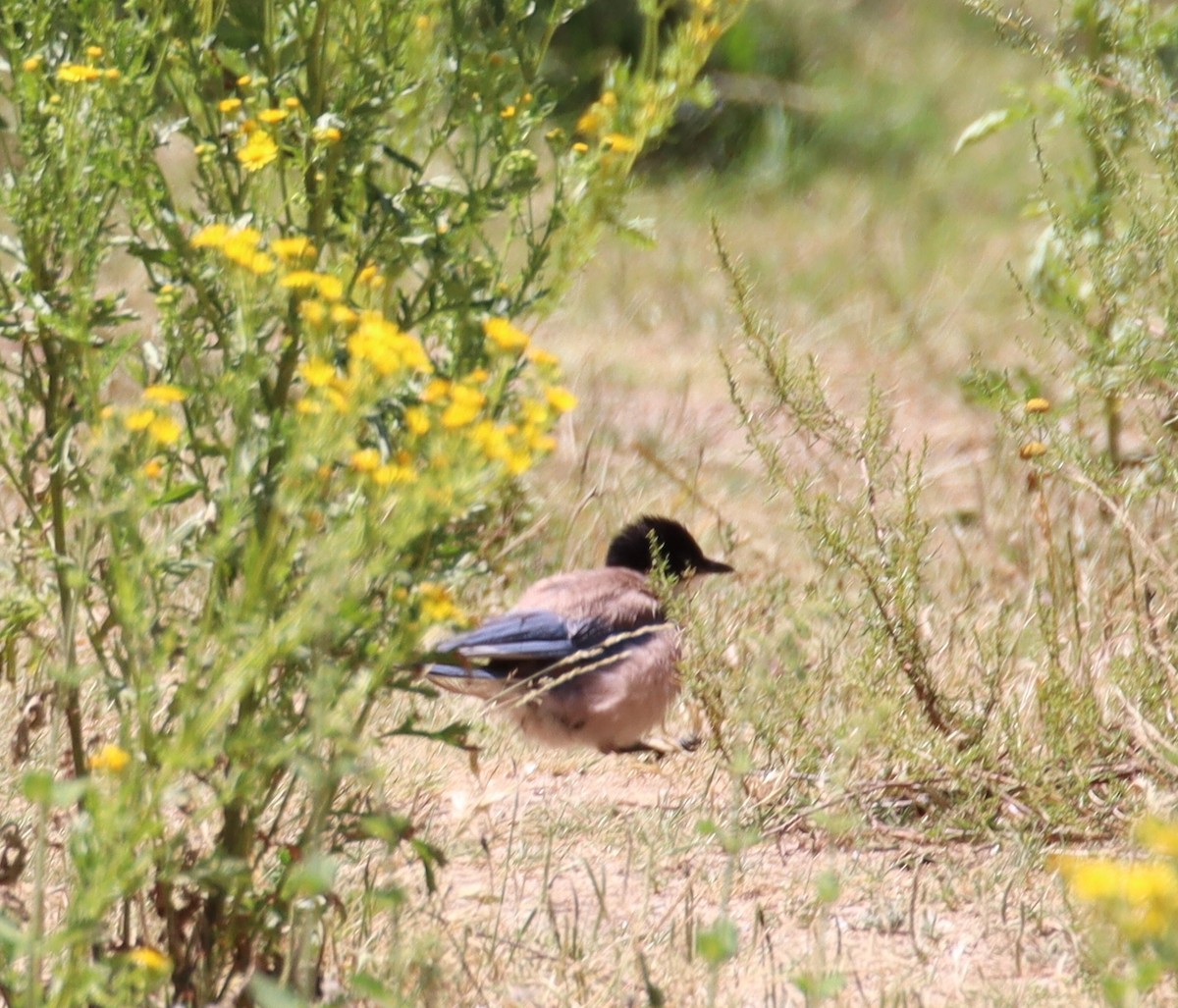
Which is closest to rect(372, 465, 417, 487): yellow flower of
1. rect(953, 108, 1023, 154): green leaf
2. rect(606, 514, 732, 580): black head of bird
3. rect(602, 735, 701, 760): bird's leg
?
rect(602, 735, 701, 760): bird's leg

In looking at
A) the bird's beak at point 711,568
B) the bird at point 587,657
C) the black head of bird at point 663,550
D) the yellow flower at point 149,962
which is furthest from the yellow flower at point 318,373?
the bird's beak at point 711,568

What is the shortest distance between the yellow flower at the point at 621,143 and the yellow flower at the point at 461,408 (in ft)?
2.71

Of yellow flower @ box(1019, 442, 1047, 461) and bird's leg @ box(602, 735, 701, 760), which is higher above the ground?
yellow flower @ box(1019, 442, 1047, 461)

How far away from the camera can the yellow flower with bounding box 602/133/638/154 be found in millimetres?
3043

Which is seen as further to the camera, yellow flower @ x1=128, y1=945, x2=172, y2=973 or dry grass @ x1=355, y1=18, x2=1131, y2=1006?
dry grass @ x1=355, y1=18, x2=1131, y2=1006

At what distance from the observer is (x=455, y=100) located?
129 inches

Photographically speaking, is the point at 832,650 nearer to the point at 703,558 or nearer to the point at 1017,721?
the point at 1017,721

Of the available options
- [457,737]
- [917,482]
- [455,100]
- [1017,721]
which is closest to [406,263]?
[455,100]

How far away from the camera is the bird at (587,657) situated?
5.14 metres

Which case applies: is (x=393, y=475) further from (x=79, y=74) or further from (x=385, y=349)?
(x=79, y=74)

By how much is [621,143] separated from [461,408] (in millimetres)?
898

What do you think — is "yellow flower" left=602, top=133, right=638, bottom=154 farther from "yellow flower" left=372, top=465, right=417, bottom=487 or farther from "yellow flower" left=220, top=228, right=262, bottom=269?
"yellow flower" left=372, top=465, right=417, bottom=487

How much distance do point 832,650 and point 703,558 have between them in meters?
1.23

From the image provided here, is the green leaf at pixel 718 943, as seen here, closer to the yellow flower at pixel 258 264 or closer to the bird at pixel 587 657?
the yellow flower at pixel 258 264
